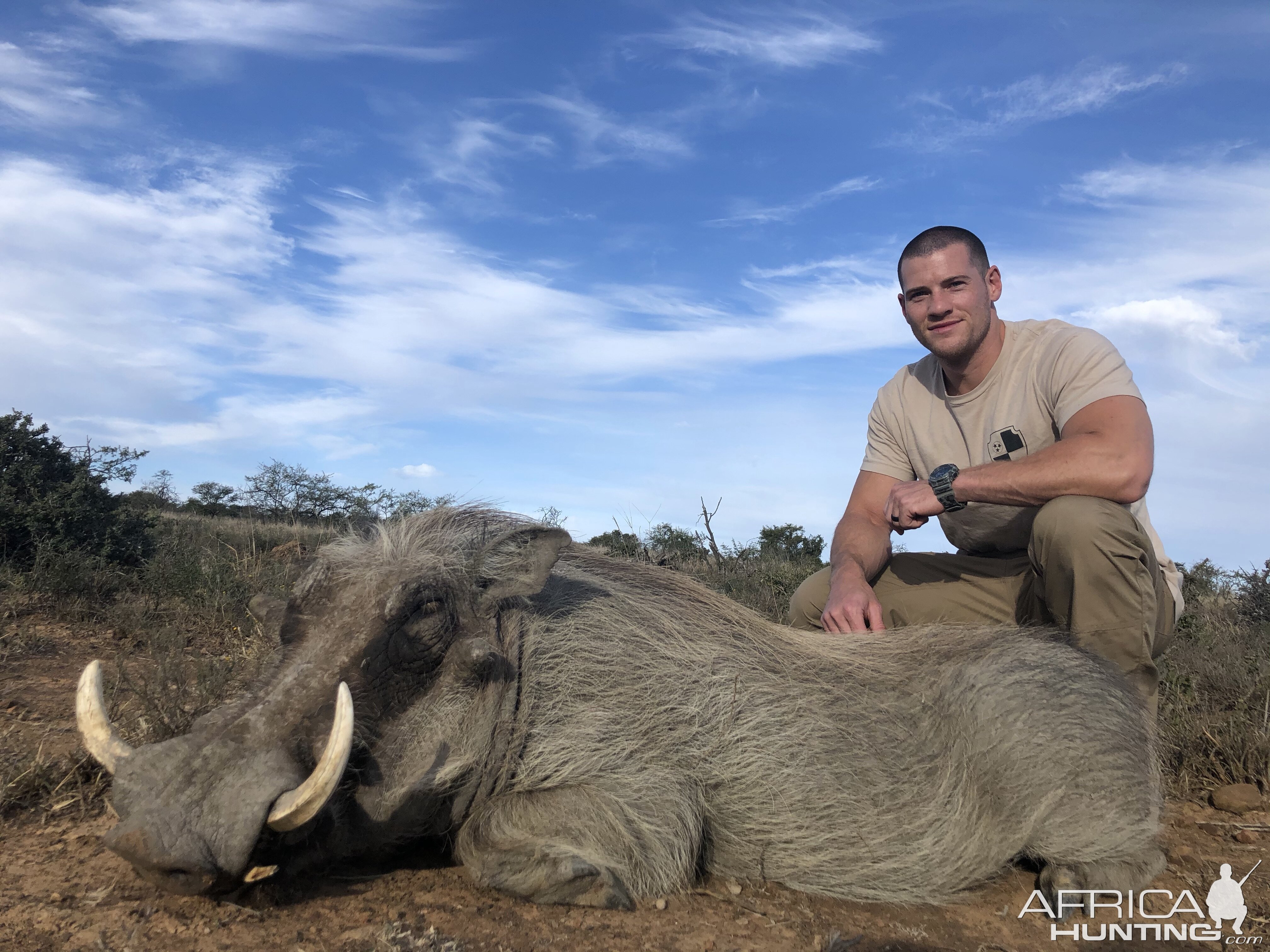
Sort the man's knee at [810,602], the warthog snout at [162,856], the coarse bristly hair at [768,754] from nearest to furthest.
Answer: the warthog snout at [162,856]
the coarse bristly hair at [768,754]
the man's knee at [810,602]

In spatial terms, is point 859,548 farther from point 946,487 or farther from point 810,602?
point 946,487

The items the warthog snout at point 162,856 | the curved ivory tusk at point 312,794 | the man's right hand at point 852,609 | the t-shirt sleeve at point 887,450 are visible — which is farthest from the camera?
the t-shirt sleeve at point 887,450

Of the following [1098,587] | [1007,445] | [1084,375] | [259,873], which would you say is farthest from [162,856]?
[1084,375]

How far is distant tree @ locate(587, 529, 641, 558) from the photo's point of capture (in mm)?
6031

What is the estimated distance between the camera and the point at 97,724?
221 cm

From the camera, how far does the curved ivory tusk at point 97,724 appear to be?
216cm

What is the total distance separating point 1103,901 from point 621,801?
1.58 metres

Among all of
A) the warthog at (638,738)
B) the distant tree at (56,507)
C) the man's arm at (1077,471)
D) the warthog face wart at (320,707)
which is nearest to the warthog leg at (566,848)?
the warthog at (638,738)

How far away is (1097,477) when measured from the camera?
344cm

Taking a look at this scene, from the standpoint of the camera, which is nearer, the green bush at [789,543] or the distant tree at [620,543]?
the distant tree at [620,543]

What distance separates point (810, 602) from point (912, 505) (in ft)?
2.88

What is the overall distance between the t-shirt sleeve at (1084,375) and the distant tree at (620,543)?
2374mm

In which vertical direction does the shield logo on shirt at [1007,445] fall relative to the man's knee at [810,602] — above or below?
above

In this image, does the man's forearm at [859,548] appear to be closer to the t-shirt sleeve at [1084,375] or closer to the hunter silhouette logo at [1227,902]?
the t-shirt sleeve at [1084,375]
